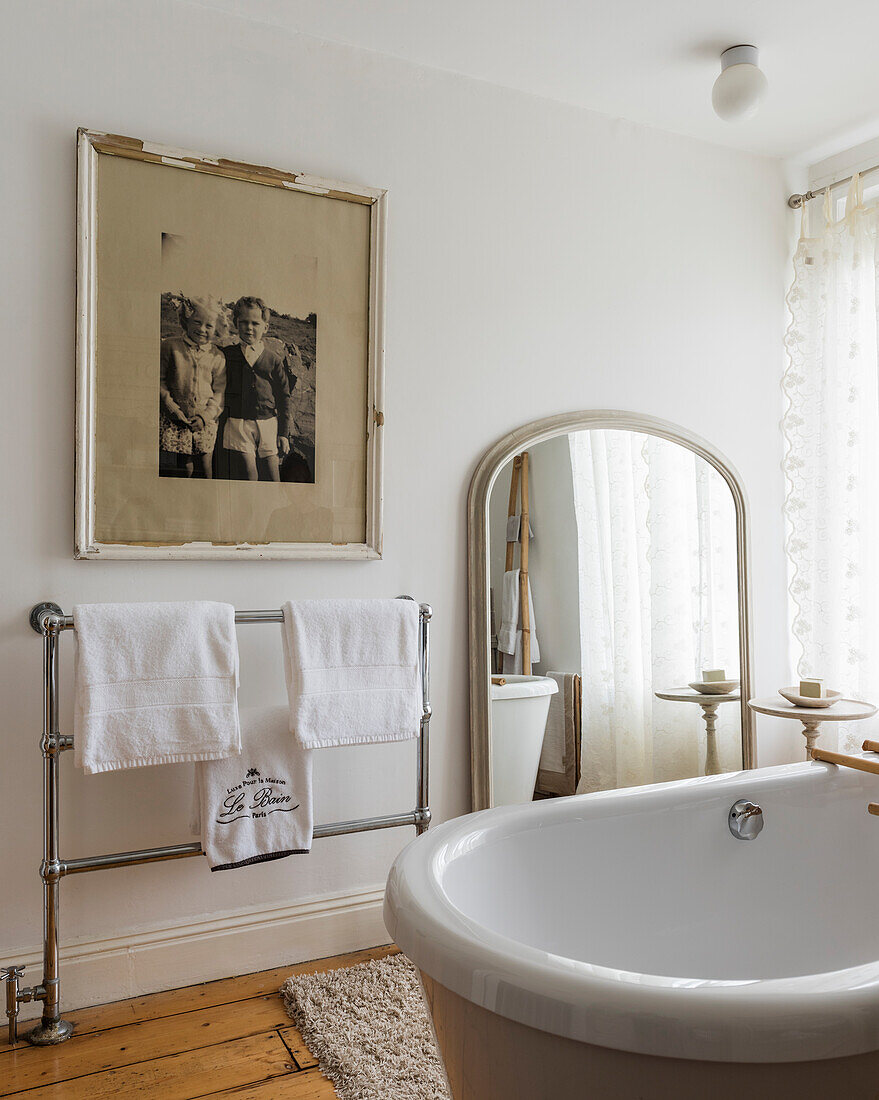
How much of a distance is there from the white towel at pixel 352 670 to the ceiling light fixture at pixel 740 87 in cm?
147

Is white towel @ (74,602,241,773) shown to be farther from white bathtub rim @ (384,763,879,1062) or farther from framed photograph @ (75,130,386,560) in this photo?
white bathtub rim @ (384,763,879,1062)

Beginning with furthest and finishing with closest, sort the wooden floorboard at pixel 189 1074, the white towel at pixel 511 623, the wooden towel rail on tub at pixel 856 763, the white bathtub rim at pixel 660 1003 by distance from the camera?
the white towel at pixel 511 623, the wooden towel rail on tub at pixel 856 763, the wooden floorboard at pixel 189 1074, the white bathtub rim at pixel 660 1003

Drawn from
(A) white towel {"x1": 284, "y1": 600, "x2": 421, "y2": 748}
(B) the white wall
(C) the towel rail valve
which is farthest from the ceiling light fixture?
(C) the towel rail valve

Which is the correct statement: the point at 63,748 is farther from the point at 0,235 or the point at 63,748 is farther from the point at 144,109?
the point at 144,109

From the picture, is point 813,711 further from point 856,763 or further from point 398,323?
point 398,323

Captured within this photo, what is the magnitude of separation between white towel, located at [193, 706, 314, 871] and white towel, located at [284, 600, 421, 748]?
7cm

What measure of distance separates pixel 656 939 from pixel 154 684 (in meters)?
1.16

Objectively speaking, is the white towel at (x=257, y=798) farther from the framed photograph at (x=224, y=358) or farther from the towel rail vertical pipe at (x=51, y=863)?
the framed photograph at (x=224, y=358)

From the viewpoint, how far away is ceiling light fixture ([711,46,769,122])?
7.21ft

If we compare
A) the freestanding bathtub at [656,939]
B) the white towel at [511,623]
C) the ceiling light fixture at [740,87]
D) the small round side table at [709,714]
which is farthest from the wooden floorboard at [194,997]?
the ceiling light fixture at [740,87]

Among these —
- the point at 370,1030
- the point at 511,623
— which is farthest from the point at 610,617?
the point at 370,1030

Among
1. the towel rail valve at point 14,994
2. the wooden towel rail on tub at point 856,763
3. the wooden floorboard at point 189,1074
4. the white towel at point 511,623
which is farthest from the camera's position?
the white towel at point 511,623

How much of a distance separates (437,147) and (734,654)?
5.77 ft

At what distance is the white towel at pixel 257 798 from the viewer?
191 cm
